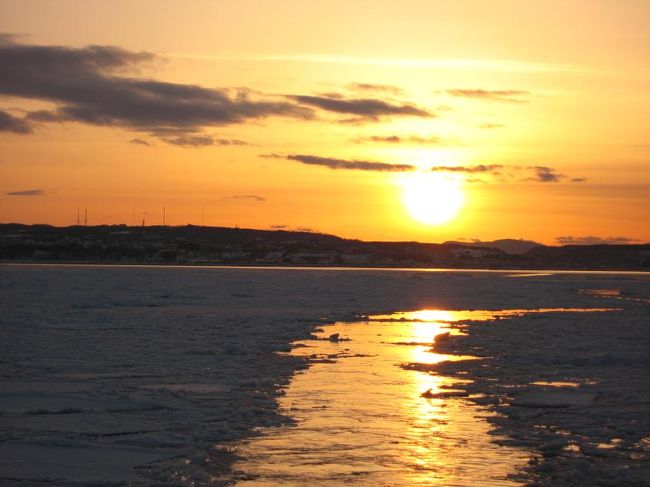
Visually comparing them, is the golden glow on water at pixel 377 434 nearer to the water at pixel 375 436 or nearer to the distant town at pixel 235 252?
the water at pixel 375 436

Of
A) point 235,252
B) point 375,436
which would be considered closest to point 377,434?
point 375,436

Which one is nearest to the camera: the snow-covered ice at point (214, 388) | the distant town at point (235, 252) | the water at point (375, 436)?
the water at point (375, 436)

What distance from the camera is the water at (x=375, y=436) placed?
732cm

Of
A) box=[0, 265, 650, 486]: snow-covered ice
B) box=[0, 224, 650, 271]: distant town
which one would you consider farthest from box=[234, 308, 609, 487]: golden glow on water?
box=[0, 224, 650, 271]: distant town

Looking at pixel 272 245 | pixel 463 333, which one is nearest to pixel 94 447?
pixel 463 333

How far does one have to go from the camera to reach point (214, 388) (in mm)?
11375

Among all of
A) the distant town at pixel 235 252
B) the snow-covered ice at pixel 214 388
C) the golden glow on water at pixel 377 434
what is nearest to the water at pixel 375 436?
the golden glow on water at pixel 377 434

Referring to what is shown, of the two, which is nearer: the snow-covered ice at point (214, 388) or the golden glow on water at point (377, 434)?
the golden glow on water at point (377, 434)

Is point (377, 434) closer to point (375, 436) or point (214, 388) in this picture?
point (375, 436)

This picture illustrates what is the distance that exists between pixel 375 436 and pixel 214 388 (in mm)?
3337

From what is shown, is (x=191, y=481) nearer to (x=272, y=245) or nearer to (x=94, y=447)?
(x=94, y=447)

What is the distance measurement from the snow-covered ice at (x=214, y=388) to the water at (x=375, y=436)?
291 mm

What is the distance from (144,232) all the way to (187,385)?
178 m

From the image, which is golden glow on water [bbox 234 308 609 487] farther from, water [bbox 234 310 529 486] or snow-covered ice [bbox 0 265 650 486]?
snow-covered ice [bbox 0 265 650 486]
